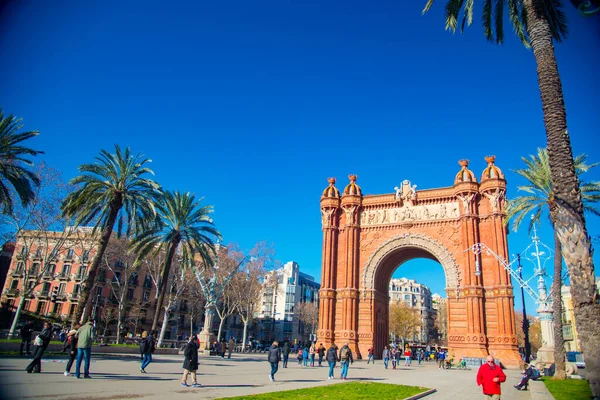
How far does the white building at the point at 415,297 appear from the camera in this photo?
105 m

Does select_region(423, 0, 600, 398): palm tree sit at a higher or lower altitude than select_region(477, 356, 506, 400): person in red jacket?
higher

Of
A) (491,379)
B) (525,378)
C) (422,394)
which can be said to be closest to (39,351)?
(422,394)

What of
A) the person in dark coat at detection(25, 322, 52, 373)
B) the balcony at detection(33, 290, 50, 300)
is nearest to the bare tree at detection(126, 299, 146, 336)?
the balcony at detection(33, 290, 50, 300)

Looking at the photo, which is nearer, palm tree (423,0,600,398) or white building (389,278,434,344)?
palm tree (423,0,600,398)

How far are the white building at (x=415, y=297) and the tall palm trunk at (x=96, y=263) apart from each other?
91.2 metres

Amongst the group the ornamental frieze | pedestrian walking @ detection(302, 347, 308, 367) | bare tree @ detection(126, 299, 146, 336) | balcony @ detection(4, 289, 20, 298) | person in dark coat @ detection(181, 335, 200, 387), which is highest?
the ornamental frieze

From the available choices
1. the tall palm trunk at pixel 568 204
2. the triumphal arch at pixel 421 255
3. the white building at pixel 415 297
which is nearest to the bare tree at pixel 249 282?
the triumphal arch at pixel 421 255

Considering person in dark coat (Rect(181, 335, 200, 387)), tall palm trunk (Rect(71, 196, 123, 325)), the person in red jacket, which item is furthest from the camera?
tall palm trunk (Rect(71, 196, 123, 325))

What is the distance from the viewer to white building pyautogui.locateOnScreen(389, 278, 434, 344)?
105062mm

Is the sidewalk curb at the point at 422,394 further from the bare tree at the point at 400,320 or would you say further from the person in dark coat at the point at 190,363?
the bare tree at the point at 400,320

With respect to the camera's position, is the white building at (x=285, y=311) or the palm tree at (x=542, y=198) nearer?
the palm tree at (x=542, y=198)

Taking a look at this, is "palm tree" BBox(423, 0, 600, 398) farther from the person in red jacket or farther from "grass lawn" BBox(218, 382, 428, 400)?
Answer: "grass lawn" BBox(218, 382, 428, 400)

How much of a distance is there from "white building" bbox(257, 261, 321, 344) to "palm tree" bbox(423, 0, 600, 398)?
249 ft

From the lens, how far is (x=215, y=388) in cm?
1192
